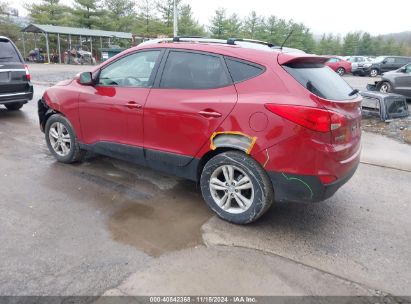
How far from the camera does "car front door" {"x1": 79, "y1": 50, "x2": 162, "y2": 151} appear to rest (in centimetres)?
400

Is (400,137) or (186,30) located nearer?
(400,137)

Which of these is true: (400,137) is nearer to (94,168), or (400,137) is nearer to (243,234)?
(243,234)

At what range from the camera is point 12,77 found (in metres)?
7.54

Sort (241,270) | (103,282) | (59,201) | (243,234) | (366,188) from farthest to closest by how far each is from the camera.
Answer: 1. (366,188)
2. (59,201)
3. (243,234)
4. (241,270)
5. (103,282)

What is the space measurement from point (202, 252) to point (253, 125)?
1.23 m

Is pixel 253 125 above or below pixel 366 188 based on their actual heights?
above

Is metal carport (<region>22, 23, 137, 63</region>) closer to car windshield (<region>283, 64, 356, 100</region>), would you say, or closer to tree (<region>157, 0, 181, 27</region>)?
tree (<region>157, 0, 181, 27</region>)

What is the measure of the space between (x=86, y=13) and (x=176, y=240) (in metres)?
41.4

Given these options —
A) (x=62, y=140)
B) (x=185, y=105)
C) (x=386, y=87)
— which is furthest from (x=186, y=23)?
(x=185, y=105)

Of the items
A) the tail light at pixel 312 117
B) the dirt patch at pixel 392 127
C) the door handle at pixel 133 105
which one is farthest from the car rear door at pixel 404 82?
the door handle at pixel 133 105

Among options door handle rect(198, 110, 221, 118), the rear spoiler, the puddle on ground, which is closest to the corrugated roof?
the puddle on ground

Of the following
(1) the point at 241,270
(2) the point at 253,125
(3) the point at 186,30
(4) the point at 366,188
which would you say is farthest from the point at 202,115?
(3) the point at 186,30

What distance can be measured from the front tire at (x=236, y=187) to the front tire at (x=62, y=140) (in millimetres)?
2227

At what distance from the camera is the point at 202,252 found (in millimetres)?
3055
